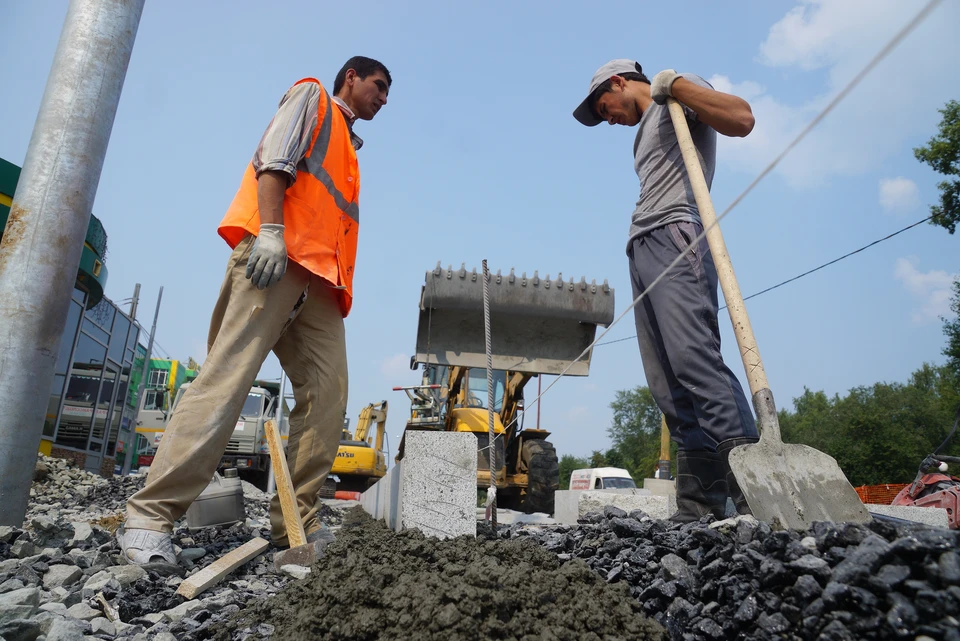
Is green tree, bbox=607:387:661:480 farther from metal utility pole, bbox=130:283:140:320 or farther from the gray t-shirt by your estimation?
the gray t-shirt

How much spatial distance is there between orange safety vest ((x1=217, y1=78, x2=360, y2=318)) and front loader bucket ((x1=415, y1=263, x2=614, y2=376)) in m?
3.58

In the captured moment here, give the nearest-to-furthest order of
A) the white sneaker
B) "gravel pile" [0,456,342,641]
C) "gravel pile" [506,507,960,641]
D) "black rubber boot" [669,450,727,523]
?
"gravel pile" [506,507,960,641] → "gravel pile" [0,456,342,641] → the white sneaker → "black rubber boot" [669,450,727,523]

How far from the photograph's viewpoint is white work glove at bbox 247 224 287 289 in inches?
101

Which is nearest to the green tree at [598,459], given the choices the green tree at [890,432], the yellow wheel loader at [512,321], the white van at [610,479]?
the green tree at [890,432]

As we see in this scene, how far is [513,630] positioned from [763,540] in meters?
0.59

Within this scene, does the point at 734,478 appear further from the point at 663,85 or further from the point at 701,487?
the point at 663,85

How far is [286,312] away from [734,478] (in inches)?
72.5

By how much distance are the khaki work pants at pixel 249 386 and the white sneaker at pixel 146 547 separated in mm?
32

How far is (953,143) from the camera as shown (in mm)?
20750

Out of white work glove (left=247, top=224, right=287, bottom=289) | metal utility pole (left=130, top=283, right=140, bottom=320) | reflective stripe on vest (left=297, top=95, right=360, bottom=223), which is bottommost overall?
white work glove (left=247, top=224, right=287, bottom=289)

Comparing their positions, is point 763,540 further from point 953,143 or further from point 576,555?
point 953,143

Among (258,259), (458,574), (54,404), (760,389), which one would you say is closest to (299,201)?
(258,259)

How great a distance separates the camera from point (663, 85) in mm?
2639

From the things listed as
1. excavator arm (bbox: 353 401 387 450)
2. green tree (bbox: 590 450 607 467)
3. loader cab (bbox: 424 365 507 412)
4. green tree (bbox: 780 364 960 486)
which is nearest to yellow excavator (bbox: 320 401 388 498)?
excavator arm (bbox: 353 401 387 450)
